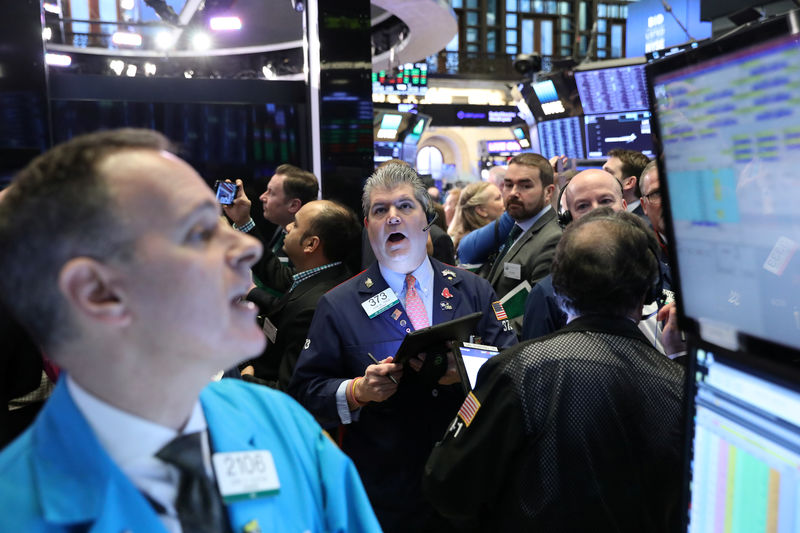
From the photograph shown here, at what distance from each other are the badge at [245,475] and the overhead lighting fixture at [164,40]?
16.0 feet

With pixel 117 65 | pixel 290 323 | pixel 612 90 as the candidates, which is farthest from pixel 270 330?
pixel 612 90

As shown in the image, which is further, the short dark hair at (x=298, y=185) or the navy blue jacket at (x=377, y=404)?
the short dark hair at (x=298, y=185)

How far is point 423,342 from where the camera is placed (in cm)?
187

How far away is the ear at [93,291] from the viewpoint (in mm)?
860

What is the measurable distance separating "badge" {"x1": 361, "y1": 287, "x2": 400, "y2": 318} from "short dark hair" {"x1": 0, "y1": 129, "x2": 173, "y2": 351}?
4.53 ft

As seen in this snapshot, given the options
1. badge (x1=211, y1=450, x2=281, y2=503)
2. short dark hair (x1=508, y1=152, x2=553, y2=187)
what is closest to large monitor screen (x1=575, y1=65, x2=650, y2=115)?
short dark hair (x1=508, y1=152, x2=553, y2=187)

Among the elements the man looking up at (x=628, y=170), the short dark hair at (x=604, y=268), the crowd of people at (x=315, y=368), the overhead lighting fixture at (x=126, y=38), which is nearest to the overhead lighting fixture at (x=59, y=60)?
Result: the overhead lighting fixture at (x=126, y=38)

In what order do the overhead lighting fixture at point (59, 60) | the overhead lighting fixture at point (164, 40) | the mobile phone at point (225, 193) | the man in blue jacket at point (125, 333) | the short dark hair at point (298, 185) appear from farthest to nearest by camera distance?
the overhead lighting fixture at point (164, 40) → the overhead lighting fixture at point (59, 60) → the short dark hair at point (298, 185) → the mobile phone at point (225, 193) → the man in blue jacket at point (125, 333)

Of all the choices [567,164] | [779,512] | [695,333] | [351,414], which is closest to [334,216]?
[351,414]

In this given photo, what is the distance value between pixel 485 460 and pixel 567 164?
5.22 meters

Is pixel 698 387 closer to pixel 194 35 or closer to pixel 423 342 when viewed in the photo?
pixel 423 342

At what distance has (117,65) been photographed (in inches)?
203

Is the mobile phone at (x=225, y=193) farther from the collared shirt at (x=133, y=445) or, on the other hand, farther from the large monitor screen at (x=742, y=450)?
the large monitor screen at (x=742, y=450)

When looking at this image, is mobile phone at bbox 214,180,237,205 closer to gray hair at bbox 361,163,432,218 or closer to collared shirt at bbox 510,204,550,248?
gray hair at bbox 361,163,432,218
